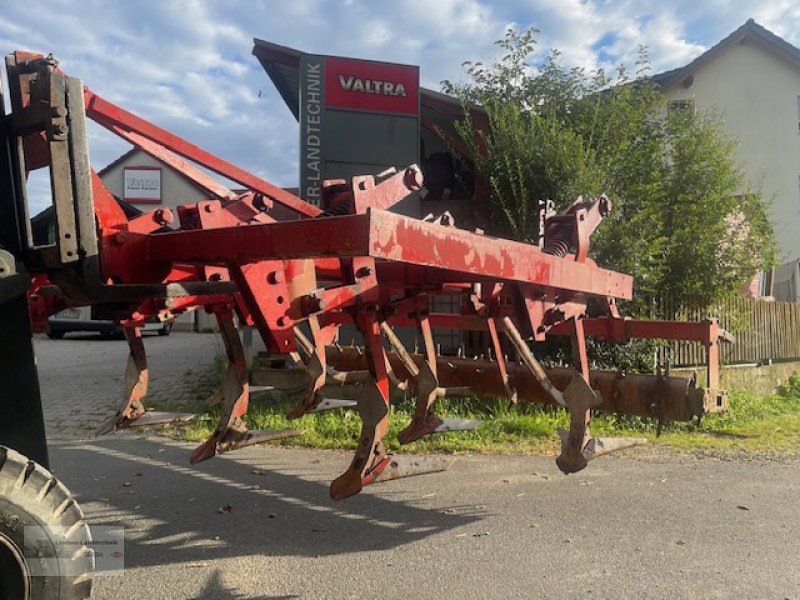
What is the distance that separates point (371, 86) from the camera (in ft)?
33.6

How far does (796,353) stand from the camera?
11117 mm

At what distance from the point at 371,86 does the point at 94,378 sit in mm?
6939

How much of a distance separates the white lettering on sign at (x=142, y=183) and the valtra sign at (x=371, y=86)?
2178 centimetres

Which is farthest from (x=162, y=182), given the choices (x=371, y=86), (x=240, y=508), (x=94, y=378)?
(x=240, y=508)

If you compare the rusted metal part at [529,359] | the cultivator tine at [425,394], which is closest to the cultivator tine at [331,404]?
the cultivator tine at [425,394]

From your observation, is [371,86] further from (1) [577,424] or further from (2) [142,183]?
(2) [142,183]

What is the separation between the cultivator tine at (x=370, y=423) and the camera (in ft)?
11.6

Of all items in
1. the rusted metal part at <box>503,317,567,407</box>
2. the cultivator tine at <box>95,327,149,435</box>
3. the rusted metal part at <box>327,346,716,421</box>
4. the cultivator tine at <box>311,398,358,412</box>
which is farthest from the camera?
the cultivator tine at <box>311,398,358,412</box>

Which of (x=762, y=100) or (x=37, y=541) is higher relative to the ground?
(x=762, y=100)

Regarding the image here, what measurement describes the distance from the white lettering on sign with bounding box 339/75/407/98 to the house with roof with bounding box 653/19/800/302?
1003 cm

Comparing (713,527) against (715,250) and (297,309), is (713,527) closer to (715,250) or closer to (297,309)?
(297,309)

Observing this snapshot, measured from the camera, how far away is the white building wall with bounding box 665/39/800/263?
17703mm

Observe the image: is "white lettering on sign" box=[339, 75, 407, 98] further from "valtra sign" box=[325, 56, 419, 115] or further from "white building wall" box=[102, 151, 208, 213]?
"white building wall" box=[102, 151, 208, 213]

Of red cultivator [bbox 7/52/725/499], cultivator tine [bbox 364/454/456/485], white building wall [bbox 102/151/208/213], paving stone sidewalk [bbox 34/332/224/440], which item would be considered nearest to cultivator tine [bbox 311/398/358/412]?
red cultivator [bbox 7/52/725/499]
